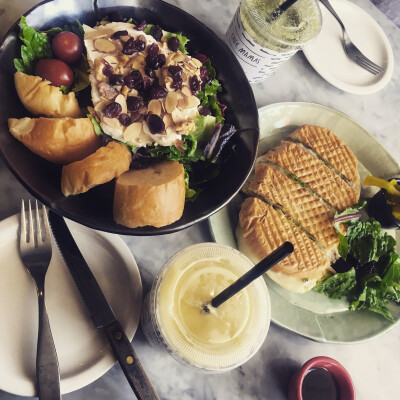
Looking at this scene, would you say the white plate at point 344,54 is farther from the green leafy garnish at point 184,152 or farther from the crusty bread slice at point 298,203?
the green leafy garnish at point 184,152

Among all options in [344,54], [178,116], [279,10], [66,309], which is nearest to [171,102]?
[178,116]

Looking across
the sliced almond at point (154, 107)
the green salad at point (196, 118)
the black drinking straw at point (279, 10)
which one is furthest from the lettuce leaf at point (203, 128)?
the black drinking straw at point (279, 10)

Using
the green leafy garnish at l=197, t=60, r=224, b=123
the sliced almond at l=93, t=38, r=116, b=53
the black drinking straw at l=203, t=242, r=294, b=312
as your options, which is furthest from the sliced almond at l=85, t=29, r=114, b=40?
the black drinking straw at l=203, t=242, r=294, b=312

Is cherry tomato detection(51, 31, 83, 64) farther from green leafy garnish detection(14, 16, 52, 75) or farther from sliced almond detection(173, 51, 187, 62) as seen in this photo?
sliced almond detection(173, 51, 187, 62)

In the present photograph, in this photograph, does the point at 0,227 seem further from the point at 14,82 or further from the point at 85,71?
the point at 85,71

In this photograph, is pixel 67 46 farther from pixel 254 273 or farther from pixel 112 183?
pixel 254 273

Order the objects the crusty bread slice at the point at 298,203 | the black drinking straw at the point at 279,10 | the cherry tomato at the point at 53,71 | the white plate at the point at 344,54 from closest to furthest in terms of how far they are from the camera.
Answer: the cherry tomato at the point at 53,71 < the black drinking straw at the point at 279,10 < the crusty bread slice at the point at 298,203 < the white plate at the point at 344,54
